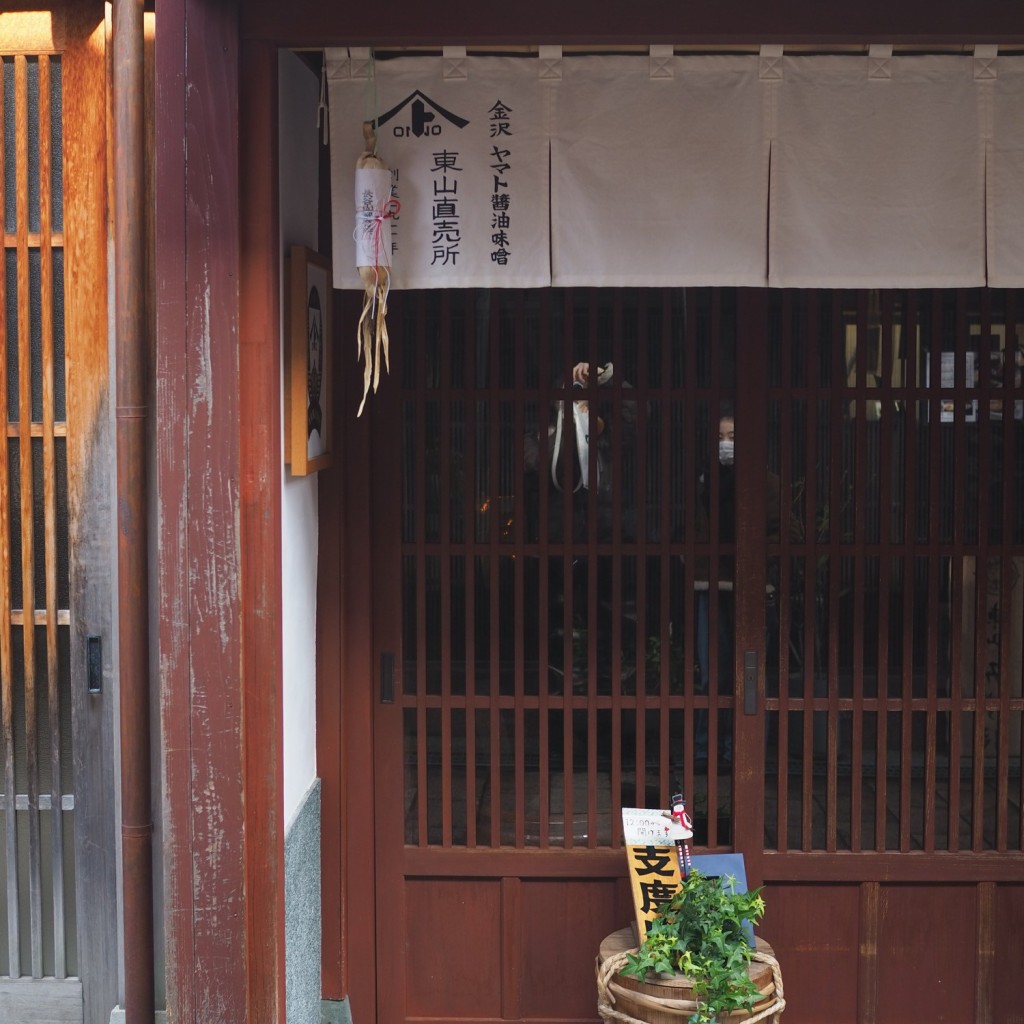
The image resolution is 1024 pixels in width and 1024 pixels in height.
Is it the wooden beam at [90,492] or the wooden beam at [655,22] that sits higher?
the wooden beam at [655,22]

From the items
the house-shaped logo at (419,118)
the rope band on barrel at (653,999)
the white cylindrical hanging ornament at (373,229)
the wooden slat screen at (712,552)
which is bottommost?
the rope band on barrel at (653,999)

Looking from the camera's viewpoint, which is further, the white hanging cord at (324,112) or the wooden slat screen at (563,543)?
the wooden slat screen at (563,543)

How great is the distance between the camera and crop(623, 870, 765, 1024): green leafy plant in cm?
487

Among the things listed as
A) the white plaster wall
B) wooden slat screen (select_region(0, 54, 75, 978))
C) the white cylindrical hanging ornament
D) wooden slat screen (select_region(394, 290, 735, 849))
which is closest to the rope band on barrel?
wooden slat screen (select_region(394, 290, 735, 849))

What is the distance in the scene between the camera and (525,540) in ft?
19.4

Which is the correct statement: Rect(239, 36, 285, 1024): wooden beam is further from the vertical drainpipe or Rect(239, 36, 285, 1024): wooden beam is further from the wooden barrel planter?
the wooden barrel planter

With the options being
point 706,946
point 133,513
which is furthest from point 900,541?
point 133,513

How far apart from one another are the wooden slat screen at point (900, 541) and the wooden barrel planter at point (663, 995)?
92 cm

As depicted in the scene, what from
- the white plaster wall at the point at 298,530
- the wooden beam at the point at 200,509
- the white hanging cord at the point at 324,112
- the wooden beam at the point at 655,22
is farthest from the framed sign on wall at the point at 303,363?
the wooden beam at the point at 655,22

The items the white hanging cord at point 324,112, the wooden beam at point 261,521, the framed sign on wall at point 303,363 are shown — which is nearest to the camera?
the wooden beam at point 261,521

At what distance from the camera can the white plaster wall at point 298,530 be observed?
503 centimetres

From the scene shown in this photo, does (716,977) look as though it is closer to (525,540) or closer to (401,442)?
(525,540)

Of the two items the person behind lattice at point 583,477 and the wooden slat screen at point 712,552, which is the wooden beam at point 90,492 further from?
the person behind lattice at point 583,477

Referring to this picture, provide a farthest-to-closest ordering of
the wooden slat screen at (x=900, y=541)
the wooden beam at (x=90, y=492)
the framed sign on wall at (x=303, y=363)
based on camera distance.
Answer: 1. the wooden slat screen at (x=900, y=541)
2. the wooden beam at (x=90, y=492)
3. the framed sign on wall at (x=303, y=363)
